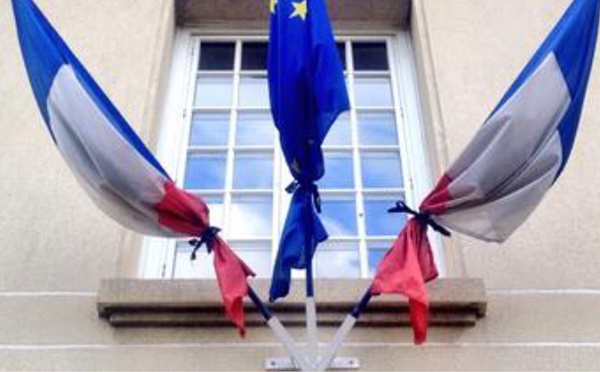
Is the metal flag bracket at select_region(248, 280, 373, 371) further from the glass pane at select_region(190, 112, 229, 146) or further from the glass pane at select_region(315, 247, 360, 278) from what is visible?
the glass pane at select_region(190, 112, 229, 146)

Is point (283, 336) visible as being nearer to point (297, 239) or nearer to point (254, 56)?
point (297, 239)

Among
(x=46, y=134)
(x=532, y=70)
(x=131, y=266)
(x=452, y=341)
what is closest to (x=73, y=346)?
(x=131, y=266)

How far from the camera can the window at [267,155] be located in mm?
4902

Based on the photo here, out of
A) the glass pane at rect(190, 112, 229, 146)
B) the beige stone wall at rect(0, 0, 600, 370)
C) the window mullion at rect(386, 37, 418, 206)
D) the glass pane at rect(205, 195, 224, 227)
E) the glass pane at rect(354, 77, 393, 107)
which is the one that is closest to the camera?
the beige stone wall at rect(0, 0, 600, 370)

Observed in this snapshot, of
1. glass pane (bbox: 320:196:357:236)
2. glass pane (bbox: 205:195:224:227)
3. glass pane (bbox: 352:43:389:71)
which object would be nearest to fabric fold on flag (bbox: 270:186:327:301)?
glass pane (bbox: 320:196:357:236)

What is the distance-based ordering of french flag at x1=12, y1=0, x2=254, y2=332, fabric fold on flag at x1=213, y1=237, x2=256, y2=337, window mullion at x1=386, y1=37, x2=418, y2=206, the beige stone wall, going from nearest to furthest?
fabric fold on flag at x1=213, y1=237, x2=256, y2=337
french flag at x1=12, y1=0, x2=254, y2=332
the beige stone wall
window mullion at x1=386, y1=37, x2=418, y2=206

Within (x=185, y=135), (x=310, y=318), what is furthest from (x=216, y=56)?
(x=310, y=318)

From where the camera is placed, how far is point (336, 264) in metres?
4.84

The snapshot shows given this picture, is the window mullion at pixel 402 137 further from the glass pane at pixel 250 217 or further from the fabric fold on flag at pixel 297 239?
the fabric fold on flag at pixel 297 239

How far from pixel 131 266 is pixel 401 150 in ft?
6.53

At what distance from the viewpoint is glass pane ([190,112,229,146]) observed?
545 centimetres

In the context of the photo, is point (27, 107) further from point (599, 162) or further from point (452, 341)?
point (599, 162)

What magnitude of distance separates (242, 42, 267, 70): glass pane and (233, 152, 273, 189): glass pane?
39.6 inches

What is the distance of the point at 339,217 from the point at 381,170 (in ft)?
1.67
